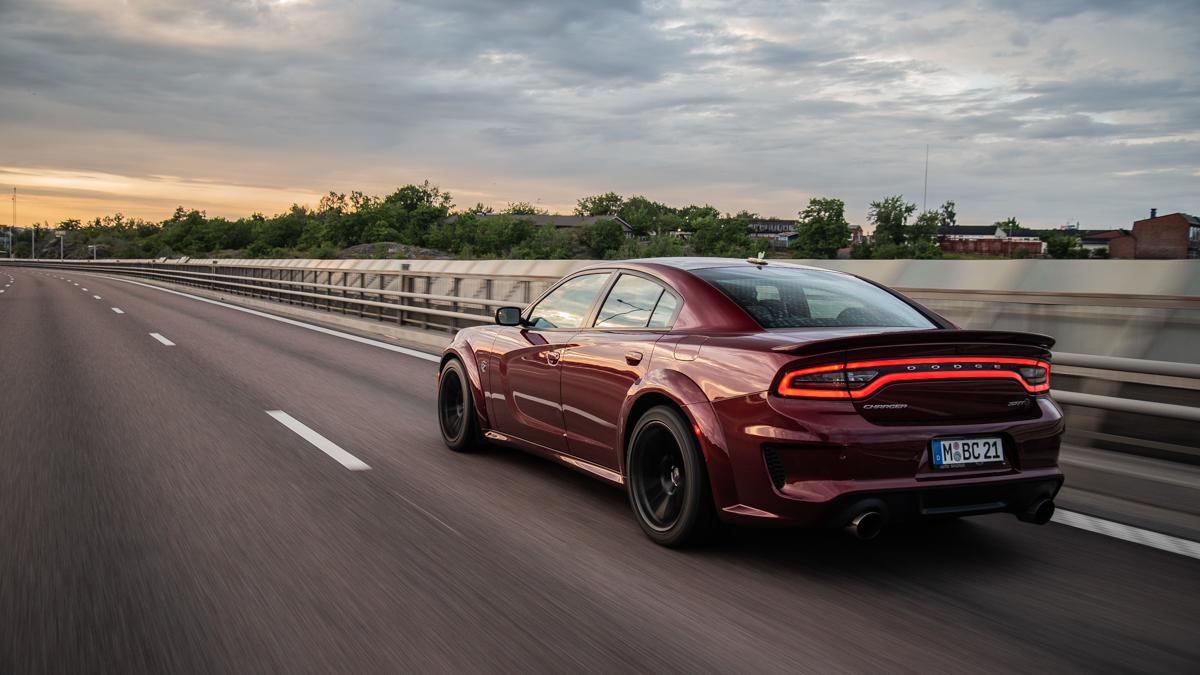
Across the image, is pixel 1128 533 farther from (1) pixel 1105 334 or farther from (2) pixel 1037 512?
(1) pixel 1105 334

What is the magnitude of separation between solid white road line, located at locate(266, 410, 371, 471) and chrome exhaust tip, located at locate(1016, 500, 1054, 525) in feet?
12.8

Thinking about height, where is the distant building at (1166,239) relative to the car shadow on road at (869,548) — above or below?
above

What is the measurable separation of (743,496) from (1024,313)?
451cm

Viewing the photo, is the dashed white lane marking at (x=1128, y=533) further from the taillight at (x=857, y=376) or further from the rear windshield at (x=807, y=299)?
the taillight at (x=857, y=376)

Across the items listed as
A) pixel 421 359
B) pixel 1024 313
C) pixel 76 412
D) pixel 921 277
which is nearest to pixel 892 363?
pixel 1024 313

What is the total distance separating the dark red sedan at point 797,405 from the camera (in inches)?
161

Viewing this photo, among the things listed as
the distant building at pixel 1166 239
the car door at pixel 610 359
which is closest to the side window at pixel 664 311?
the car door at pixel 610 359

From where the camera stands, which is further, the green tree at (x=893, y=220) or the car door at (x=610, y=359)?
the green tree at (x=893, y=220)

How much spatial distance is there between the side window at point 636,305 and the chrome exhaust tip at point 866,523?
1470 mm

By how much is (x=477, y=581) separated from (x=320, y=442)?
11.7 feet

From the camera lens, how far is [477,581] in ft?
13.7

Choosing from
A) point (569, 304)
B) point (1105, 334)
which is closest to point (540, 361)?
point (569, 304)

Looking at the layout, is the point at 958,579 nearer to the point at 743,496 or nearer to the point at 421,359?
the point at 743,496

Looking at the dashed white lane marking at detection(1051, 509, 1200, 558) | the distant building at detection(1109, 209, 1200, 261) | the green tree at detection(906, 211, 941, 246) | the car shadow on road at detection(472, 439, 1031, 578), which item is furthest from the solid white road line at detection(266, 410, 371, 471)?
the green tree at detection(906, 211, 941, 246)
